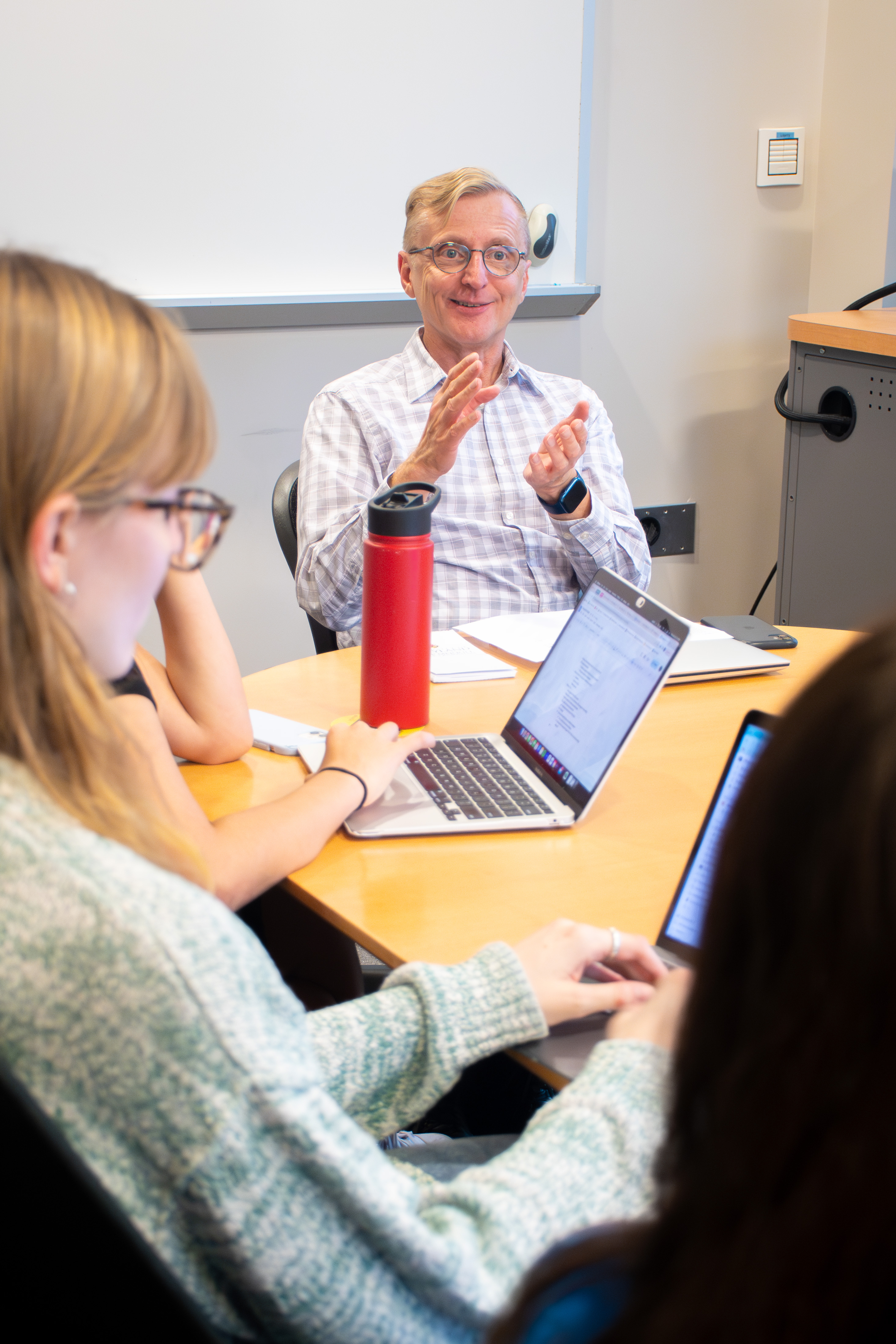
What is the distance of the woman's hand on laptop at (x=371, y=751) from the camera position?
1179 mm

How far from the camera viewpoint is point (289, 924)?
1.45 m

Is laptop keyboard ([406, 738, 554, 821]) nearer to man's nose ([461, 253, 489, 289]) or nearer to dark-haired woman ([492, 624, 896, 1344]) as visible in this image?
dark-haired woman ([492, 624, 896, 1344])

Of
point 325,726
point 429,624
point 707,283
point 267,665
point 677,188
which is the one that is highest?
point 677,188

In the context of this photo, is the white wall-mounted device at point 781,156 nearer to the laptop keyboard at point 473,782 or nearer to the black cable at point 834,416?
the black cable at point 834,416

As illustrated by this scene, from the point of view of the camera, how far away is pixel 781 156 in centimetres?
304

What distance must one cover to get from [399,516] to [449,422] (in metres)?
0.47

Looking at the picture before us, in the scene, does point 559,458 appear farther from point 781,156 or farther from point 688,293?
point 781,156

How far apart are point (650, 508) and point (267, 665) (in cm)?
117

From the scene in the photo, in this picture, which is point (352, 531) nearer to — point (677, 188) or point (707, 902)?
point (707, 902)

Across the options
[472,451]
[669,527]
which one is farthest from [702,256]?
[472,451]

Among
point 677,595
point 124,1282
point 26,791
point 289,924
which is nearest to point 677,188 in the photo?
point 677,595

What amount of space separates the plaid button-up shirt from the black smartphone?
270 mm

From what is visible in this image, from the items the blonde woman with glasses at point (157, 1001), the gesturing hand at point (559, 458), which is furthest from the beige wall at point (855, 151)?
the blonde woman with glasses at point (157, 1001)

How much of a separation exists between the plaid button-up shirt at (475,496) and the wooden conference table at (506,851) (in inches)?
18.3
